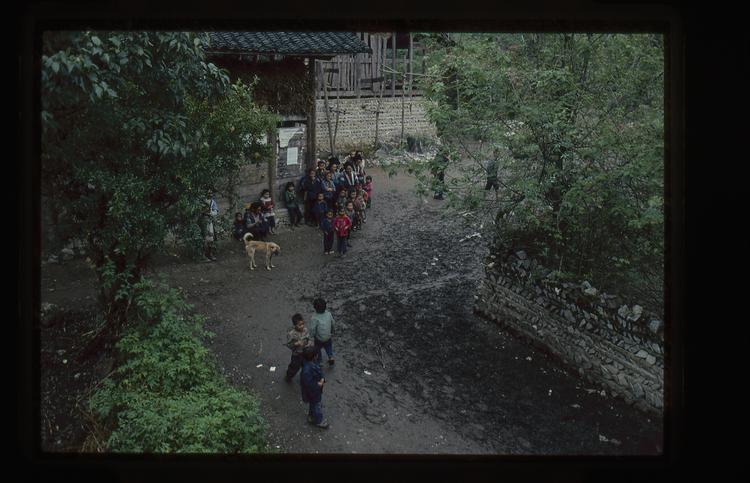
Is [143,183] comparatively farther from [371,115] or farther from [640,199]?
[371,115]

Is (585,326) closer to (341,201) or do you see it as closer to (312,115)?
(341,201)

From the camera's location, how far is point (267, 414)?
5.75 meters

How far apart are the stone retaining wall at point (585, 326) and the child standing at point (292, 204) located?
406cm

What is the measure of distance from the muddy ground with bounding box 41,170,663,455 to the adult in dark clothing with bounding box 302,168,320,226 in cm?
129

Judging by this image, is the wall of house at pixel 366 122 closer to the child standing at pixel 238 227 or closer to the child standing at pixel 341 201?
the child standing at pixel 341 201

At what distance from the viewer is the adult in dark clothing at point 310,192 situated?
35.3 feet

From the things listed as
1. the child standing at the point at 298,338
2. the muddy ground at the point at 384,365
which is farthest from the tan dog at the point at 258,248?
the child standing at the point at 298,338

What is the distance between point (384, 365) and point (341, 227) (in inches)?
122

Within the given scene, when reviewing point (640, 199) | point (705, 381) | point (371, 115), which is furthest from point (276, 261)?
point (705, 381)

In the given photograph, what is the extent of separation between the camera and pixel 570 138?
6539 millimetres

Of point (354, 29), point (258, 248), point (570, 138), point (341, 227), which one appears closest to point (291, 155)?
point (341, 227)

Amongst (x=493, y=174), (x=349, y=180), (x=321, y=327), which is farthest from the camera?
(x=349, y=180)

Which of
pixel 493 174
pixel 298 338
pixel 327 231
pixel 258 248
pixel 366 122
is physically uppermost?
pixel 366 122

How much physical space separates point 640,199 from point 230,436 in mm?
4247
